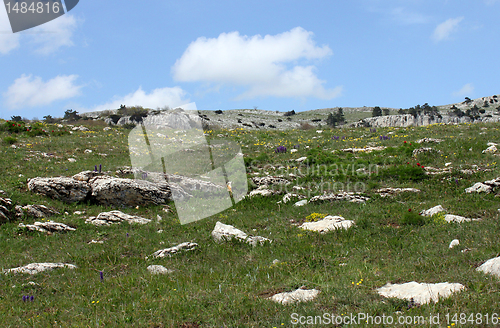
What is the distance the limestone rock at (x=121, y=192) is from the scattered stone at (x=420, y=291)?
10.5m

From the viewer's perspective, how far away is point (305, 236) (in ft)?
28.6

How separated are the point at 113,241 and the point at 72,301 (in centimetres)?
387

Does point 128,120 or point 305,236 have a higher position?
point 128,120

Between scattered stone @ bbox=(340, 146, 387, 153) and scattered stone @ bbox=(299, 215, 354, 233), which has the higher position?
scattered stone @ bbox=(340, 146, 387, 153)

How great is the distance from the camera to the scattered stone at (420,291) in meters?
4.66

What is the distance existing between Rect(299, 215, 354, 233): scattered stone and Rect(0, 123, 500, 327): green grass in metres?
0.30

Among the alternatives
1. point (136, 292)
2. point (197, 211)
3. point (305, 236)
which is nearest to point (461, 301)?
point (305, 236)

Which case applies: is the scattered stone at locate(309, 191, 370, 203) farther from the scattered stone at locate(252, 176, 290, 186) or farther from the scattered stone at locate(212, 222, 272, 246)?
the scattered stone at locate(212, 222, 272, 246)

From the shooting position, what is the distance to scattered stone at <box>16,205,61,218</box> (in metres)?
11.1

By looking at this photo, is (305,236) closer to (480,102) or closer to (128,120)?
(128,120)

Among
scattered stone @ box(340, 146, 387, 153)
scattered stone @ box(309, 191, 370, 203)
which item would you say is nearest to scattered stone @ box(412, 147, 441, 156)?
scattered stone @ box(340, 146, 387, 153)

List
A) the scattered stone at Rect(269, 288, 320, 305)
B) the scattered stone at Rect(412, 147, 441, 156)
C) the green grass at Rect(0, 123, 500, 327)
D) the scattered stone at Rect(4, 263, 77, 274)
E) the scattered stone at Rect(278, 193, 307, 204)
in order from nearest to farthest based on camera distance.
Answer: the green grass at Rect(0, 123, 500, 327) < the scattered stone at Rect(269, 288, 320, 305) < the scattered stone at Rect(4, 263, 77, 274) < the scattered stone at Rect(278, 193, 307, 204) < the scattered stone at Rect(412, 147, 441, 156)

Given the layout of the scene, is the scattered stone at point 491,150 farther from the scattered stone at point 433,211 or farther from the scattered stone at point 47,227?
the scattered stone at point 47,227

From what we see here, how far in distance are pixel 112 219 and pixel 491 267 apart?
10660 mm
